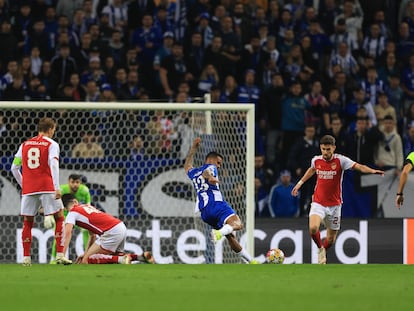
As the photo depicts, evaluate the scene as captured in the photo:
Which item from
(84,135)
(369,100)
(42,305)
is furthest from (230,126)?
(42,305)

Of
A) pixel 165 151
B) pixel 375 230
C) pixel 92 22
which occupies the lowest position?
pixel 375 230

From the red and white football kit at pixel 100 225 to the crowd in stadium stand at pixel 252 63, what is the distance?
138 inches

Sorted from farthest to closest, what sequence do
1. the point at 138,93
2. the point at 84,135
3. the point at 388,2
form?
the point at 388,2, the point at 138,93, the point at 84,135

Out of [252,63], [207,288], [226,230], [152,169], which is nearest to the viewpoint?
[207,288]

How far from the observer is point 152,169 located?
752 inches

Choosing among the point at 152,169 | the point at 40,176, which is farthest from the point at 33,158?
the point at 152,169

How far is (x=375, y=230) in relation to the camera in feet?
63.6

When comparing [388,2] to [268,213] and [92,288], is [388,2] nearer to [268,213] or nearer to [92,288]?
[268,213]

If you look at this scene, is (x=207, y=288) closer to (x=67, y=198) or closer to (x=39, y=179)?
(x=39, y=179)

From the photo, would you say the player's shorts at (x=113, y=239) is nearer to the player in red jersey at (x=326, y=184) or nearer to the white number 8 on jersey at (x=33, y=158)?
the white number 8 on jersey at (x=33, y=158)

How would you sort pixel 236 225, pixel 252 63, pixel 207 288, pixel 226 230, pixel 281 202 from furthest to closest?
pixel 252 63
pixel 281 202
pixel 236 225
pixel 226 230
pixel 207 288

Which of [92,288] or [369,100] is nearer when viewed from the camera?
[92,288]

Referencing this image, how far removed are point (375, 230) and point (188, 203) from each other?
9.57 feet

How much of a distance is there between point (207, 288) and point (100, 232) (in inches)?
211
